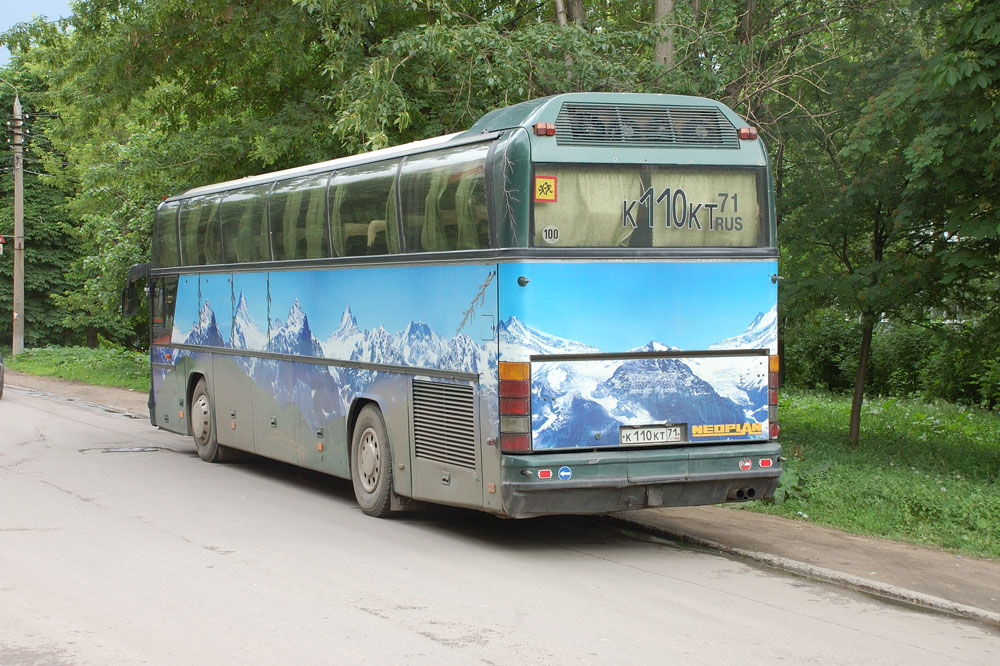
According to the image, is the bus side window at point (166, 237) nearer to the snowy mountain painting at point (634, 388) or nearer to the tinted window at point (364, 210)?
the tinted window at point (364, 210)

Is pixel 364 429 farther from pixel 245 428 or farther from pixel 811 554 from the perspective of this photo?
pixel 811 554

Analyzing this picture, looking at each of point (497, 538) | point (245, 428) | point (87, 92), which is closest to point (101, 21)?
point (87, 92)

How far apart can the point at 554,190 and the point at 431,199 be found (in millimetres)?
1367

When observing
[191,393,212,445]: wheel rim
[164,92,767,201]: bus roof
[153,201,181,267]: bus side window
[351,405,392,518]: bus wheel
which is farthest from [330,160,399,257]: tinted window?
[153,201,181,267]: bus side window

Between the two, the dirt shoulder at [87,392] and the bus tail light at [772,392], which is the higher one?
the bus tail light at [772,392]

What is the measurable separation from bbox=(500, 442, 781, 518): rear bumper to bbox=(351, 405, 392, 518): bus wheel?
2.16 meters

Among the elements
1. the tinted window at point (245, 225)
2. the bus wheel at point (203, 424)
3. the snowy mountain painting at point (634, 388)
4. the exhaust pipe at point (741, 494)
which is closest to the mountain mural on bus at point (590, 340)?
the snowy mountain painting at point (634, 388)

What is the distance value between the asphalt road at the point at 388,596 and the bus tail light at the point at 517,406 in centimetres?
93

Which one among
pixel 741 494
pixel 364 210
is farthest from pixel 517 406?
pixel 364 210

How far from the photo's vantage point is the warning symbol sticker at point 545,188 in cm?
930

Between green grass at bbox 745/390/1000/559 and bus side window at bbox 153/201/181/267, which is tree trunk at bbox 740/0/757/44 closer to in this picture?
green grass at bbox 745/390/1000/559

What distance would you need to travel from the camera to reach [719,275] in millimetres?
9859

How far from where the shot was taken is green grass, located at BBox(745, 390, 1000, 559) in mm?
10500

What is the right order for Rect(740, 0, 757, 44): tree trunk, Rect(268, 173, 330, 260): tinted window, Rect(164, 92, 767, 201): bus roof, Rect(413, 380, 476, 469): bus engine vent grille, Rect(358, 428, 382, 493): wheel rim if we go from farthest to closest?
Rect(740, 0, 757, 44): tree trunk < Rect(268, 173, 330, 260): tinted window < Rect(358, 428, 382, 493): wheel rim < Rect(413, 380, 476, 469): bus engine vent grille < Rect(164, 92, 767, 201): bus roof
